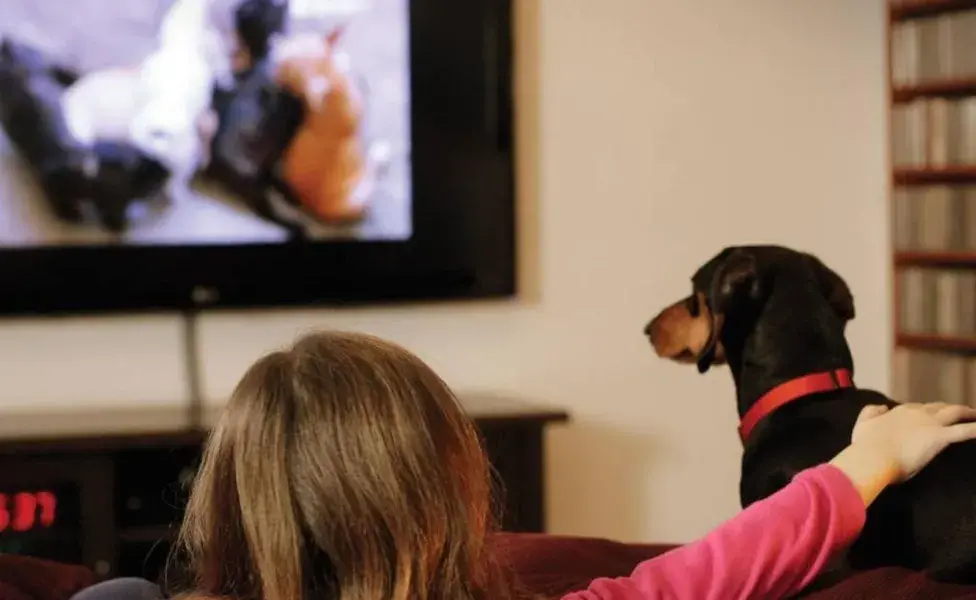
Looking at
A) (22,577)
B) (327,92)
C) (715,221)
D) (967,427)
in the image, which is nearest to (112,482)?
(327,92)

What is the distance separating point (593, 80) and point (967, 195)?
103 centimetres

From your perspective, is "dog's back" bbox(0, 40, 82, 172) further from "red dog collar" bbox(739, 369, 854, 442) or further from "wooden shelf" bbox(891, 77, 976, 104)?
"wooden shelf" bbox(891, 77, 976, 104)

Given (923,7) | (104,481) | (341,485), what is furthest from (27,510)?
(923,7)

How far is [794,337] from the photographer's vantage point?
189 centimetres

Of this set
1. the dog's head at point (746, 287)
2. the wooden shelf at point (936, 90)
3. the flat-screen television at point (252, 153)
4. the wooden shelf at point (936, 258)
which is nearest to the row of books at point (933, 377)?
the wooden shelf at point (936, 258)

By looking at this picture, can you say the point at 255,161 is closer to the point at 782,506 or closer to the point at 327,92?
the point at 327,92

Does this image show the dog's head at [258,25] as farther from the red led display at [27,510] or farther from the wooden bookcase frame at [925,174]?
the wooden bookcase frame at [925,174]

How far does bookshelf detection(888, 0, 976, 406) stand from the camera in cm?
321

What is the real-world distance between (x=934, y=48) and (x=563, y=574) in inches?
91.7

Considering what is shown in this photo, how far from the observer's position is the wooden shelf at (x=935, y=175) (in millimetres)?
3193

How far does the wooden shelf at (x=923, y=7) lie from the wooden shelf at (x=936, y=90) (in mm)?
202

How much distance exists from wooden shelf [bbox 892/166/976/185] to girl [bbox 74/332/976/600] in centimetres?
228

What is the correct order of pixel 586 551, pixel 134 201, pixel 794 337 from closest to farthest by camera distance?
pixel 586 551
pixel 794 337
pixel 134 201

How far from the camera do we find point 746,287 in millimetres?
1953
